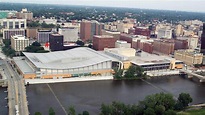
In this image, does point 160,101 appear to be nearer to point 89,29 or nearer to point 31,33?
point 89,29

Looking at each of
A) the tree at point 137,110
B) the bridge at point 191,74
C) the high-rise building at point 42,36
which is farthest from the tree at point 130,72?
the high-rise building at point 42,36

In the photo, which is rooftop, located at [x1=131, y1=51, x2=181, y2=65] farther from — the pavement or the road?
the road

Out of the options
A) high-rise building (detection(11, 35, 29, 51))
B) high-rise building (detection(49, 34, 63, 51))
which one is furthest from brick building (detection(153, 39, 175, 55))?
high-rise building (detection(11, 35, 29, 51))

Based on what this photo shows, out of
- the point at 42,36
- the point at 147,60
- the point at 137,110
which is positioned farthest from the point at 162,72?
the point at 42,36

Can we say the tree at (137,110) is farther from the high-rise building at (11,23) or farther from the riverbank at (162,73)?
the high-rise building at (11,23)

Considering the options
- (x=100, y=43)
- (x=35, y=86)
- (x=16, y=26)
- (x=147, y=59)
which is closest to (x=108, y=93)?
(x=35, y=86)

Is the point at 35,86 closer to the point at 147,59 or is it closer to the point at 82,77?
the point at 82,77
